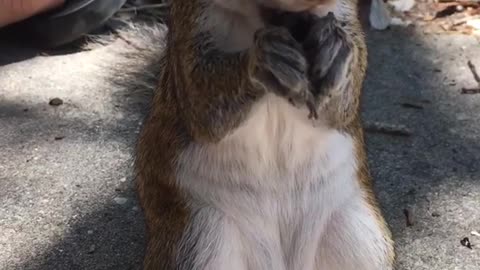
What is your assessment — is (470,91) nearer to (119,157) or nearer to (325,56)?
(119,157)

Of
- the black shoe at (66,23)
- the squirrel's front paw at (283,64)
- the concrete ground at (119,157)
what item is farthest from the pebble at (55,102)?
the squirrel's front paw at (283,64)

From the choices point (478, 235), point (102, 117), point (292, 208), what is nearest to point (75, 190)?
point (102, 117)

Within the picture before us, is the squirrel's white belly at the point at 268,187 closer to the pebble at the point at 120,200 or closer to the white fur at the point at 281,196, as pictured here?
the white fur at the point at 281,196

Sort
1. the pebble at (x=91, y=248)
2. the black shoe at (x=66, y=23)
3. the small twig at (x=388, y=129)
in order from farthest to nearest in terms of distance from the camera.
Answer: the black shoe at (x=66, y=23), the small twig at (x=388, y=129), the pebble at (x=91, y=248)

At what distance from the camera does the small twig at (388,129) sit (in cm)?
330

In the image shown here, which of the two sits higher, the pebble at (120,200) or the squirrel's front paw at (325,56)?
the squirrel's front paw at (325,56)

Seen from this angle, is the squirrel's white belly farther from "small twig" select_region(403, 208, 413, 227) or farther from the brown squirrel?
"small twig" select_region(403, 208, 413, 227)

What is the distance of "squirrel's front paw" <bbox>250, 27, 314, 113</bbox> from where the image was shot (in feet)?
5.81

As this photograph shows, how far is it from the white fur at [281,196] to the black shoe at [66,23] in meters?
1.96

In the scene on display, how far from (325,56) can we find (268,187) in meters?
0.46

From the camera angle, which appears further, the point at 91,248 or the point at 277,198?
the point at 91,248

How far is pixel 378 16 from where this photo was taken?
4.21m

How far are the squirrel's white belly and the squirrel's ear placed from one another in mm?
2075

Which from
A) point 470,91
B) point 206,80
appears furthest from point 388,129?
point 206,80
